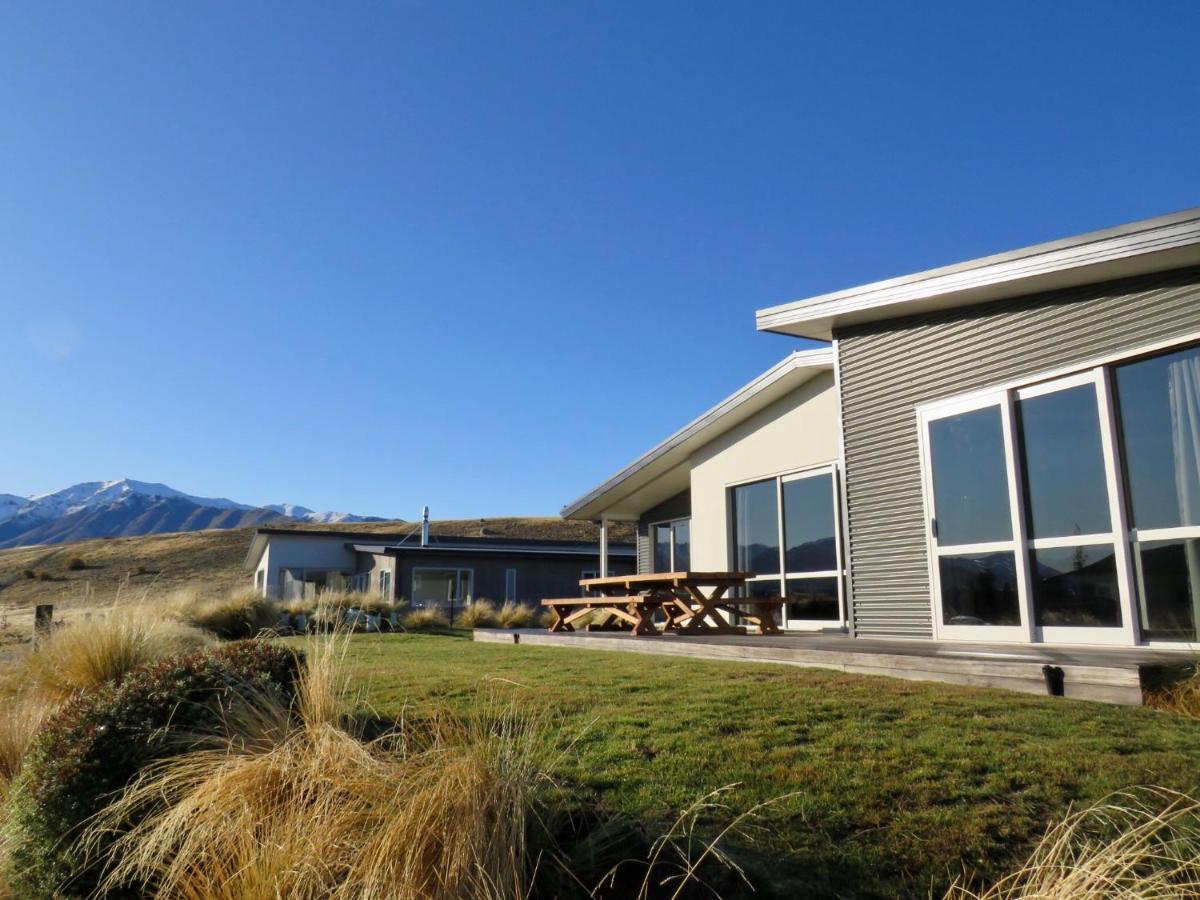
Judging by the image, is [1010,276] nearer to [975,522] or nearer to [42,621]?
[975,522]

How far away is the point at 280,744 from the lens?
12.5 feet

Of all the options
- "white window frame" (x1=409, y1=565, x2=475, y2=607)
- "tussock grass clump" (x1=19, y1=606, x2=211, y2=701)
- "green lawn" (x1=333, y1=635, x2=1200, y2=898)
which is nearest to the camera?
"green lawn" (x1=333, y1=635, x2=1200, y2=898)

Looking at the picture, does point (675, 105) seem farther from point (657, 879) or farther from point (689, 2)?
point (657, 879)

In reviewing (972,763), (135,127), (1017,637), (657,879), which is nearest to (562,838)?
(657,879)

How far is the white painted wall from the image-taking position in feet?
102

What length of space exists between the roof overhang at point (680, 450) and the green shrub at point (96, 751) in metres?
7.53

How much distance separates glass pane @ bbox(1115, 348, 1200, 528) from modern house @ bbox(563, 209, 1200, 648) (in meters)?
0.01

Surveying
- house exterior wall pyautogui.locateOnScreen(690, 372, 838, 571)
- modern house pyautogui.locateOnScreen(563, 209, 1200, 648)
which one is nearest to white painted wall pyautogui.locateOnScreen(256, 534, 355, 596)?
house exterior wall pyautogui.locateOnScreen(690, 372, 838, 571)

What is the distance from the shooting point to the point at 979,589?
751 centimetres

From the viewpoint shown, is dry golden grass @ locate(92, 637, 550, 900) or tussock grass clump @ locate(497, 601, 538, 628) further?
tussock grass clump @ locate(497, 601, 538, 628)

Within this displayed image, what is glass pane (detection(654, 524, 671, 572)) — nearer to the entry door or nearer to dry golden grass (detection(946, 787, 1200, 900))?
the entry door

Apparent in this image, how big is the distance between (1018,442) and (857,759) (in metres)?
4.46

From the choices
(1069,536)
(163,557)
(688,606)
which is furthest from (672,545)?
(163,557)

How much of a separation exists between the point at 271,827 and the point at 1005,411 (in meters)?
6.44
